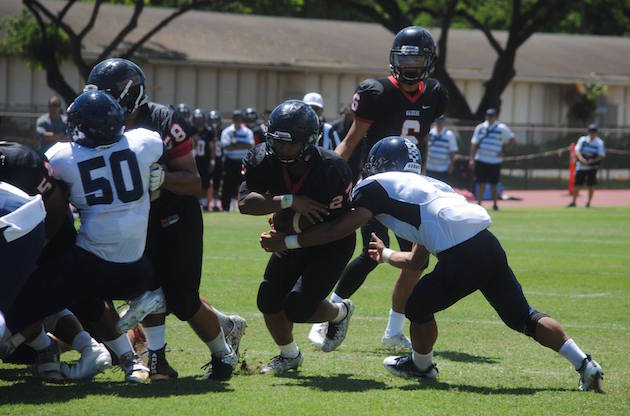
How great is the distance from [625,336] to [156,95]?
2663 cm

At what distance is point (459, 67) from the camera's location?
37438mm

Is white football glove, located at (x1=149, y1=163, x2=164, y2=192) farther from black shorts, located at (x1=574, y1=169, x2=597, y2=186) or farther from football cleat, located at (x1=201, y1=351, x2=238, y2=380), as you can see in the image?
black shorts, located at (x1=574, y1=169, x2=597, y2=186)

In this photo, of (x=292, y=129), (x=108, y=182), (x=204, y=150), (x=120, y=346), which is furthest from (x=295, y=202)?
(x=204, y=150)

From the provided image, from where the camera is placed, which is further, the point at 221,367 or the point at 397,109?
the point at 397,109

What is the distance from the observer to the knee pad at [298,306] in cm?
593

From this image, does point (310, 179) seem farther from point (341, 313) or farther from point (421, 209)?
point (341, 313)

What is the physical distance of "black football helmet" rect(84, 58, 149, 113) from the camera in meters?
5.79

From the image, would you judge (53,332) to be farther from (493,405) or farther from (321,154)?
(493,405)

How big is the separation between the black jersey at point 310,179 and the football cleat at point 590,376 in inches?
65.1

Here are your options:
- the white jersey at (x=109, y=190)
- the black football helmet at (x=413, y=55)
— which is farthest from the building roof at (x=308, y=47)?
the white jersey at (x=109, y=190)

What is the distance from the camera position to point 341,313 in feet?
21.3

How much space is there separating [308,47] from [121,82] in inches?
1230

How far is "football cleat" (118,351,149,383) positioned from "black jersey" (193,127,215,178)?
14.1m

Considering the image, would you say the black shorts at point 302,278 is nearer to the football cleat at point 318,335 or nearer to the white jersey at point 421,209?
the white jersey at point 421,209
